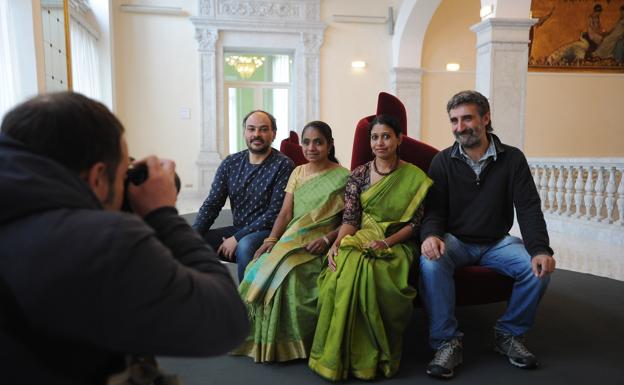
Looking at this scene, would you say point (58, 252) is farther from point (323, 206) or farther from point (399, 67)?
point (399, 67)

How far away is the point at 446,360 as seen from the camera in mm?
2217

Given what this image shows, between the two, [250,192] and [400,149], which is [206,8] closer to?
[250,192]

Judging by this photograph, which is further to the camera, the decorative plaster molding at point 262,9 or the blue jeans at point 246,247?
the decorative plaster molding at point 262,9

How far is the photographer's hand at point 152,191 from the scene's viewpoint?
2.85 ft

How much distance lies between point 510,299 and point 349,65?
27.1 feet

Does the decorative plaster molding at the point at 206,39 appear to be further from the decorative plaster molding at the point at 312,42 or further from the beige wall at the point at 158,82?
the decorative plaster molding at the point at 312,42

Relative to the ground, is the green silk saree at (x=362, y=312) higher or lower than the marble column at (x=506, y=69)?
lower

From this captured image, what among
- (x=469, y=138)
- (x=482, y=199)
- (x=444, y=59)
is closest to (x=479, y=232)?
(x=482, y=199)

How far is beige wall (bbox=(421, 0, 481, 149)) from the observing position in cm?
1030

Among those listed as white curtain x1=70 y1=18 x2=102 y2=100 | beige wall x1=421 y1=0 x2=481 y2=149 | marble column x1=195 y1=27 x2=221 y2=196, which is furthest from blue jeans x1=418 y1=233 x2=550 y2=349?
beige wall x1=421 y1=0 x2=481 y2=149

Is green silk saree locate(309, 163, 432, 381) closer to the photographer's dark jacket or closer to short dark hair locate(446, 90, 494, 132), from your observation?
short dark hair locate(446, 90, 494, 132)

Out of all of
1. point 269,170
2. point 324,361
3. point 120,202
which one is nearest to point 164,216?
point 120,202

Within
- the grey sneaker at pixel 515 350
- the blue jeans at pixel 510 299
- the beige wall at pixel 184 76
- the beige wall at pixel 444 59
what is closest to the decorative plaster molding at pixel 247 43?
the beige wall at pixel 184 76

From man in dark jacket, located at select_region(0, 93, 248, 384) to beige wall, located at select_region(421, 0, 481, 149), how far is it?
10.0m
